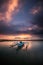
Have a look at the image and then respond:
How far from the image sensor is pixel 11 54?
61.5 inches

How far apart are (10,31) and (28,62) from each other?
43 centimetres

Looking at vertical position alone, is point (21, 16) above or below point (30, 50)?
above

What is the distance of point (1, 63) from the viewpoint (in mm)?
1566

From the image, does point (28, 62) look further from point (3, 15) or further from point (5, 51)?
point (3, 15)

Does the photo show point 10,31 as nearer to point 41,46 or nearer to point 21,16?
point 21,16

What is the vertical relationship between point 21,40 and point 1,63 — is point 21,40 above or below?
above

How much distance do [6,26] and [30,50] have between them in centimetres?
41

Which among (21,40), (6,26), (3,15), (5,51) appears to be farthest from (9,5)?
(5,51)

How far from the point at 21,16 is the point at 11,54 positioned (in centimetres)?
48

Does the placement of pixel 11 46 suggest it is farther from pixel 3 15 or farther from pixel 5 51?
pixel 3 15

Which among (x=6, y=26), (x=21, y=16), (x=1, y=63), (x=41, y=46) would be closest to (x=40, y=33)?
(x=41, y=46)

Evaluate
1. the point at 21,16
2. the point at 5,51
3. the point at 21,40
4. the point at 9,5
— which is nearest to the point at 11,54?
the point at 5,51

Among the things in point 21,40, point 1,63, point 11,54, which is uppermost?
point 21,40

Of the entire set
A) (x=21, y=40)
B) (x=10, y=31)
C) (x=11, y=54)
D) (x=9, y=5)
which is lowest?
(x=11, y=54)
